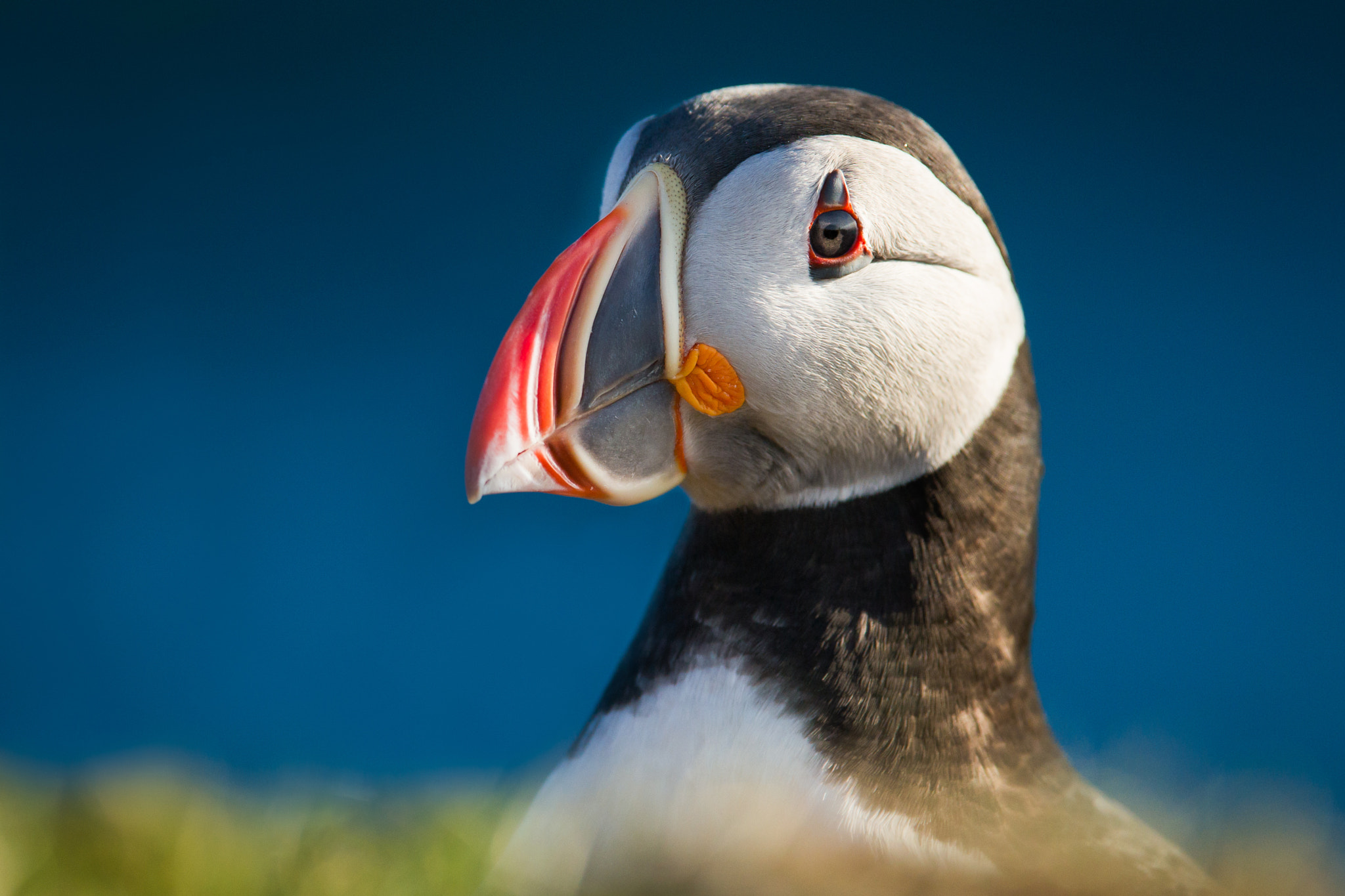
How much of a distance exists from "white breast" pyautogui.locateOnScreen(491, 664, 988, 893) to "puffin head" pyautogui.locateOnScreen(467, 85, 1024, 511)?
25cm

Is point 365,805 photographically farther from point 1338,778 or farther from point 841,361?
point 1338,778

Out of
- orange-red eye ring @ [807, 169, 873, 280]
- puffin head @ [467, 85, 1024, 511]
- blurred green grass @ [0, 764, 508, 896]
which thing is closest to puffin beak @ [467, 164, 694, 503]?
puffin head @ [467, 85, 1024, 511]

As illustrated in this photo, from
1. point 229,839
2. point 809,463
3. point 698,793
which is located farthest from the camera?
point 809,463

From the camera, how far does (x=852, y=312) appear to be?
119 centimetres

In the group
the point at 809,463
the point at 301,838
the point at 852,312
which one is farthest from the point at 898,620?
the point at 301,838

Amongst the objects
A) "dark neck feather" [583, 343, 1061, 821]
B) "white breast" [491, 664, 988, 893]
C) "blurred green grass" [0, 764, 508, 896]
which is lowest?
→ "blurred green grass" [0, 764, 508, 896]

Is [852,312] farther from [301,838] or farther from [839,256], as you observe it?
[301,838]

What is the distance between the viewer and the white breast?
1.05 metres

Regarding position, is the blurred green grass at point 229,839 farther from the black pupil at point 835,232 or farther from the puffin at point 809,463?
the black pupil at point 835,232

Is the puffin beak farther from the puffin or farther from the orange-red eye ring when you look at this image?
the orange-red eye ring

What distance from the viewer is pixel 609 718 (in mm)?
1296

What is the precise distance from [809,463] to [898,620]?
0.65ft

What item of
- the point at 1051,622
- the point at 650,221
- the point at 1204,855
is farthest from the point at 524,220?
the point at 1204,855

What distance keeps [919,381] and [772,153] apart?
30cm
